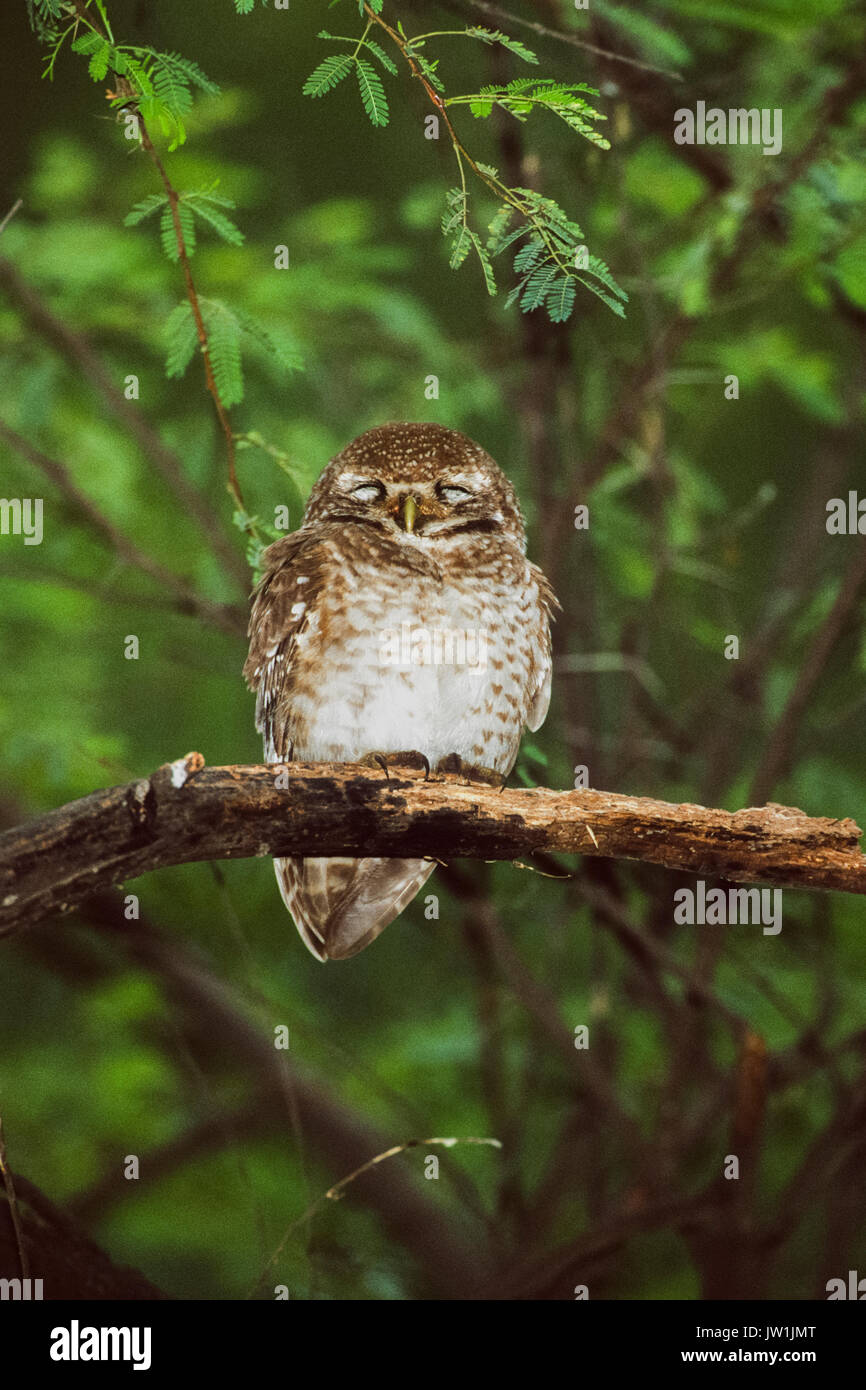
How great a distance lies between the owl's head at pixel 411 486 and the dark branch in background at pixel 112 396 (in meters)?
1.01

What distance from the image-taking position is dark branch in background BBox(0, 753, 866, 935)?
1761mm

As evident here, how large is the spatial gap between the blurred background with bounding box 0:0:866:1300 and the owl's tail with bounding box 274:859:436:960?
574 mm

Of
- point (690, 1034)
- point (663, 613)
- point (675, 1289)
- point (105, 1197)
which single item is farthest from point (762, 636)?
point (105, 1197)

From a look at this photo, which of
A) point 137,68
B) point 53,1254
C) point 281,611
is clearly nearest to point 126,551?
point 281,611

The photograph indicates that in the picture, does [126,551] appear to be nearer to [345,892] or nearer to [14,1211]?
[345,892]

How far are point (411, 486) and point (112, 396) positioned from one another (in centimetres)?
130

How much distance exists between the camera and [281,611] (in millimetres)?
2562

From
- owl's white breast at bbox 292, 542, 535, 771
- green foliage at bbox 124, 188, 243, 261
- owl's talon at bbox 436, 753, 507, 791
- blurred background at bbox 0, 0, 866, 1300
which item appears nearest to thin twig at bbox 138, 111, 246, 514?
green foliage at bbox 124, 188, 243, 261

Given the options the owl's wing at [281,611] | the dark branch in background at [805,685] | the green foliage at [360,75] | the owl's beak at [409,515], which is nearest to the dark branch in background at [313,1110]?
the owl's wing at [281,611]

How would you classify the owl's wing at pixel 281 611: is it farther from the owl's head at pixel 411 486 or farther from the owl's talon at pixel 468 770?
the owl's talon at pixel 468 770

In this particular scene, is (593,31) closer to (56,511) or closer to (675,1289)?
(56,511)

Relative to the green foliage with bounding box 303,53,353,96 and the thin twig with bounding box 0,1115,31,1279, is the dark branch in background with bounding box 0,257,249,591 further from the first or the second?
the thin twig with bounding box 0,1115,31,1279

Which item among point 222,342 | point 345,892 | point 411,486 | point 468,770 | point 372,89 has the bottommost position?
point 345,892
